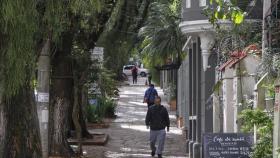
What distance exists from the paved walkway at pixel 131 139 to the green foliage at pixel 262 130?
10.0 meters

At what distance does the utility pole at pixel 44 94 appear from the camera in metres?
16.6

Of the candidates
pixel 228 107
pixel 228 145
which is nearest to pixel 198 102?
pixel 228 107

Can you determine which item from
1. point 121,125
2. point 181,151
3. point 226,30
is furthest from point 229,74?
point 121,125

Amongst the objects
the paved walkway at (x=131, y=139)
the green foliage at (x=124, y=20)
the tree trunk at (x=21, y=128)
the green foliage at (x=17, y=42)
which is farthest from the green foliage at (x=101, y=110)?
the green foliage at (x=17, y=42)

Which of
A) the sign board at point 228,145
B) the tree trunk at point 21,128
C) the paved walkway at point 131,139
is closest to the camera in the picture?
the sign board at point 228,145

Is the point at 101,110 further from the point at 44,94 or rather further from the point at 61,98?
the point at 44,94

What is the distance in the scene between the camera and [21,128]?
39.4ft

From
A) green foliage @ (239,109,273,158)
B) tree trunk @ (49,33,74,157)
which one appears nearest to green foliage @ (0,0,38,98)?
green foliage @ (239,109,273,158)

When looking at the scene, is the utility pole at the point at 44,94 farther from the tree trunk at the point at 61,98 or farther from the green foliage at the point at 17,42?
the green foliage at the point at 17,42

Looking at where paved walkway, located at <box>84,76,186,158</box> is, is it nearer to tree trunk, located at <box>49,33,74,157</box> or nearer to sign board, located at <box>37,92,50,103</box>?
Result: tree trunk, located at <box>49,33,74,157</box>

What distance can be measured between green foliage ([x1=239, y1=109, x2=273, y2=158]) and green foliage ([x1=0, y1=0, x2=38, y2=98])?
3374 mm

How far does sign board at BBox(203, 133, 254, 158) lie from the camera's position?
10469 mm

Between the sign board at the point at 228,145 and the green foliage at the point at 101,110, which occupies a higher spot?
the sign board at the point at 228,145

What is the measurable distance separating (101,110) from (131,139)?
7.12 meters
